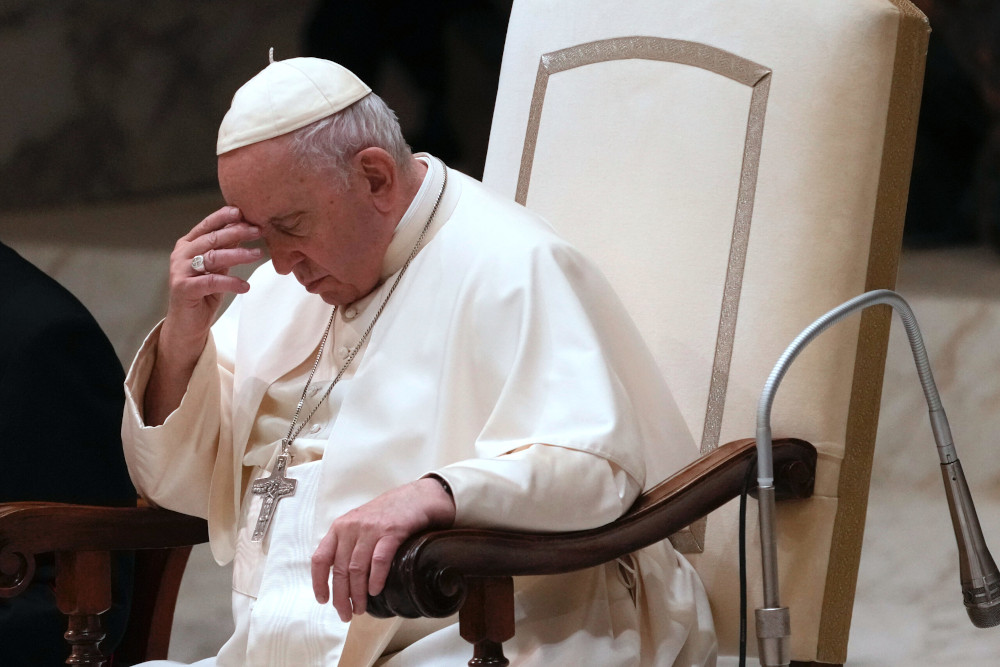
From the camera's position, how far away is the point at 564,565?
203cm

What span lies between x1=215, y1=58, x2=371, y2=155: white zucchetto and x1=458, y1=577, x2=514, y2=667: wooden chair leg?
0.87m

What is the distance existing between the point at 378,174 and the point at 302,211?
0.16 meters

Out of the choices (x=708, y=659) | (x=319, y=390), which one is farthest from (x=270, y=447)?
(x=708, y=659)

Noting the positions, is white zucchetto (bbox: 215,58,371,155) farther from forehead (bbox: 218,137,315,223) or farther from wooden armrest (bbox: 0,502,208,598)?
wooden armrest (bbox: 0,502,208,598)

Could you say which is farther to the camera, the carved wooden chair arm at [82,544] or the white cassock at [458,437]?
the carved wooden chair arm at [82,544]

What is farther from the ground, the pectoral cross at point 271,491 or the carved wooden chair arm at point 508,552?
the carved wooden chair arm at point 508,552

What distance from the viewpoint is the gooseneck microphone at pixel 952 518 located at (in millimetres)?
2004

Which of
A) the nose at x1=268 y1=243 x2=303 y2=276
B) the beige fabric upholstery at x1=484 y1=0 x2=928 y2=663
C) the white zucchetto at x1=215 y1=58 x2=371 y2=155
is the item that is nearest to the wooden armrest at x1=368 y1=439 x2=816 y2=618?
the beige fabric upholstery at x1=484 y1=0 x2=928 y2=663

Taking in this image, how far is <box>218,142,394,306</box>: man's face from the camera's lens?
2352 mm

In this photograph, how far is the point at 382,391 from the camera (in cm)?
242

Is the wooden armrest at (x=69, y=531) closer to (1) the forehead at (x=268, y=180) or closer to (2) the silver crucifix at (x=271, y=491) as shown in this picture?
(2) the silver crucifix at (x=271, y=491)

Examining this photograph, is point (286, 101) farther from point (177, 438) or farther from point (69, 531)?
point (69, 531)

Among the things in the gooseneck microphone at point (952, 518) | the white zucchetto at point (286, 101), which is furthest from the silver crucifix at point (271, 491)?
the gooseneck microphone at point (952, 518)

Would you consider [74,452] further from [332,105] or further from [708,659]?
[708,659]
